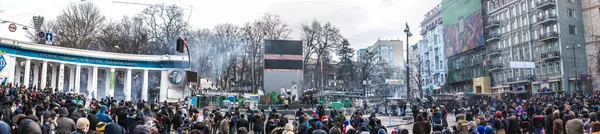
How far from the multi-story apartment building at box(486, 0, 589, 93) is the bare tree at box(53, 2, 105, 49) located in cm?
5020

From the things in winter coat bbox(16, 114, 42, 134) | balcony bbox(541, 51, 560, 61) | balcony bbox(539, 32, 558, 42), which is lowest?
winter coat bbox(16, 114, 42, 134)

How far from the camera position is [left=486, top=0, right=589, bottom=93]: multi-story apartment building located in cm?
4825

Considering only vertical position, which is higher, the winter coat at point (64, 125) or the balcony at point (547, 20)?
the balcony at point (547, 20)

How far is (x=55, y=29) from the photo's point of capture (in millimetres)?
53219

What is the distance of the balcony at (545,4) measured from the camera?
48897mm

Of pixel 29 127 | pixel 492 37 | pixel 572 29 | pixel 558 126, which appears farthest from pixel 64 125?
pixel 492 37

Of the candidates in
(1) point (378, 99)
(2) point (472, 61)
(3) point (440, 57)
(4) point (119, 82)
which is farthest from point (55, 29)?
(3) point (440, 57)

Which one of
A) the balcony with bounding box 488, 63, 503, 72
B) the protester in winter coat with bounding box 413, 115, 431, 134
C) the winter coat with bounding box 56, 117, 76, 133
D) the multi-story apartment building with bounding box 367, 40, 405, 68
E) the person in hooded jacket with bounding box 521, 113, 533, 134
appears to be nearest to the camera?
the winter coat with bounding box 56, 117, 76, 133

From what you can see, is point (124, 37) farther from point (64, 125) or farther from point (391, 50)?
point (391, 50)

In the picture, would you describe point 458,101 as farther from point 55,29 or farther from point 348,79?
point 55,29

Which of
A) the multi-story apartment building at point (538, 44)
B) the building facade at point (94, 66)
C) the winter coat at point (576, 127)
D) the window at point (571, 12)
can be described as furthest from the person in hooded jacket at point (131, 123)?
the window at point (571, 12)

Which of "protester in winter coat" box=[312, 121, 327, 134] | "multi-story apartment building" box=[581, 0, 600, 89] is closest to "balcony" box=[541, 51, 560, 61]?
"multi-story apartment building" box=[581, 0, 600, 89]

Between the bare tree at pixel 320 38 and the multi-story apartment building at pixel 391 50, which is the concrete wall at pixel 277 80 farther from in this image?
the multi-story apartment building at pixel 391 50

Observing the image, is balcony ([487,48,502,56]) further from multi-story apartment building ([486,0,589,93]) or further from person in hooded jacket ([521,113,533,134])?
person in hooded jacket ([521,113,533,134])
